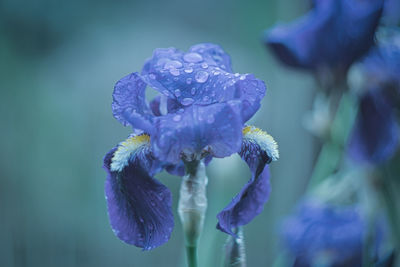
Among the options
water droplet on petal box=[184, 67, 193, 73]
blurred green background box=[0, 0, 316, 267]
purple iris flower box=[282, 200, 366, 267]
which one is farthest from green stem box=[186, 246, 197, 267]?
blurred green background box=[0, 0, 316, 267]

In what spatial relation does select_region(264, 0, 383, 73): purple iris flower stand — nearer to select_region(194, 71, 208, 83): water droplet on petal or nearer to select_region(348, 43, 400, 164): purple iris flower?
select_region(348, 43, 400, 164): purple iris flower

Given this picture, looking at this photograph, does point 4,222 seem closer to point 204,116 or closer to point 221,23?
point 221,23

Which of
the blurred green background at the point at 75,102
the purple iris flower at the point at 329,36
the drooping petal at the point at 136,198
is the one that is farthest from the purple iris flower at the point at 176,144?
the blurred green background at the point at 75,102

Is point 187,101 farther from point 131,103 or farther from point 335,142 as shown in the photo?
point 335,142

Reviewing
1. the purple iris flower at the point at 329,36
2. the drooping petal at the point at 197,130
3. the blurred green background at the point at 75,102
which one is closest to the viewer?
the drooping petal at the point at 197,130

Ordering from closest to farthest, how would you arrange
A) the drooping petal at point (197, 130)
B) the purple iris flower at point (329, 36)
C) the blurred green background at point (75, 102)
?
the drooping petal at point (197, 130) < the purple iris flower at point (329, 36) < the blurred green background at point (75, 102)

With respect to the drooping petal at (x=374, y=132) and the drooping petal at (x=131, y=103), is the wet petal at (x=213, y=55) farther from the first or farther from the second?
the drooping petal at (x=374, y=132)
